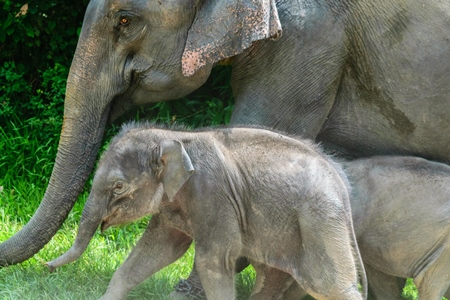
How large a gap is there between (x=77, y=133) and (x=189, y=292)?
91 cm

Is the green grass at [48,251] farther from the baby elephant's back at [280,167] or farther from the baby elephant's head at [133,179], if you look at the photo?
the baby elephant's back at [280,167]

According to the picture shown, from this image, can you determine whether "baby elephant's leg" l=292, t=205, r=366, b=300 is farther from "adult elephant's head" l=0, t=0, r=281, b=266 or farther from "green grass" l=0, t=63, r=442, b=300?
"green grass" l=0, t=63, r=442, b=300

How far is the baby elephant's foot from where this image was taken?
4707 mm

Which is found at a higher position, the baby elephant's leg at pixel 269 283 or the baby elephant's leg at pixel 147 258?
the baby elephant's leg at pixel 147 258

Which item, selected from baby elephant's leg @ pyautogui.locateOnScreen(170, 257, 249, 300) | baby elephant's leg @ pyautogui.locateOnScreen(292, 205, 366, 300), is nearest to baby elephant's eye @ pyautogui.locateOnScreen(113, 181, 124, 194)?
baby elephant's leg @ pyautogui.locateOnScreen(292, 205, 366, 300)

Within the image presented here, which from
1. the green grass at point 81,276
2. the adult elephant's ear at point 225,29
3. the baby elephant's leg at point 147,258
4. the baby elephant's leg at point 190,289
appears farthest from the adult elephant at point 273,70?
the baby elephant's leg at point 190,289

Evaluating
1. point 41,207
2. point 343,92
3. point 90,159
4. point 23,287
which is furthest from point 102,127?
point 343,92

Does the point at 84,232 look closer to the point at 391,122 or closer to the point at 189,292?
the point at 189,292

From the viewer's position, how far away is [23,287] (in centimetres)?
465

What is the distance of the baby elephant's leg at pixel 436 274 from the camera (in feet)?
14.8

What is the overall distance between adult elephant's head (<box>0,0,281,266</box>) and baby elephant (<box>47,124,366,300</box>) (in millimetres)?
425

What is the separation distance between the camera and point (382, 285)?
4934 mm

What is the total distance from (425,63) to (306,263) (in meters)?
1.19

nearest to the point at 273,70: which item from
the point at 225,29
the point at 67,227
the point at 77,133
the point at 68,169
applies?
the point at 225,29
